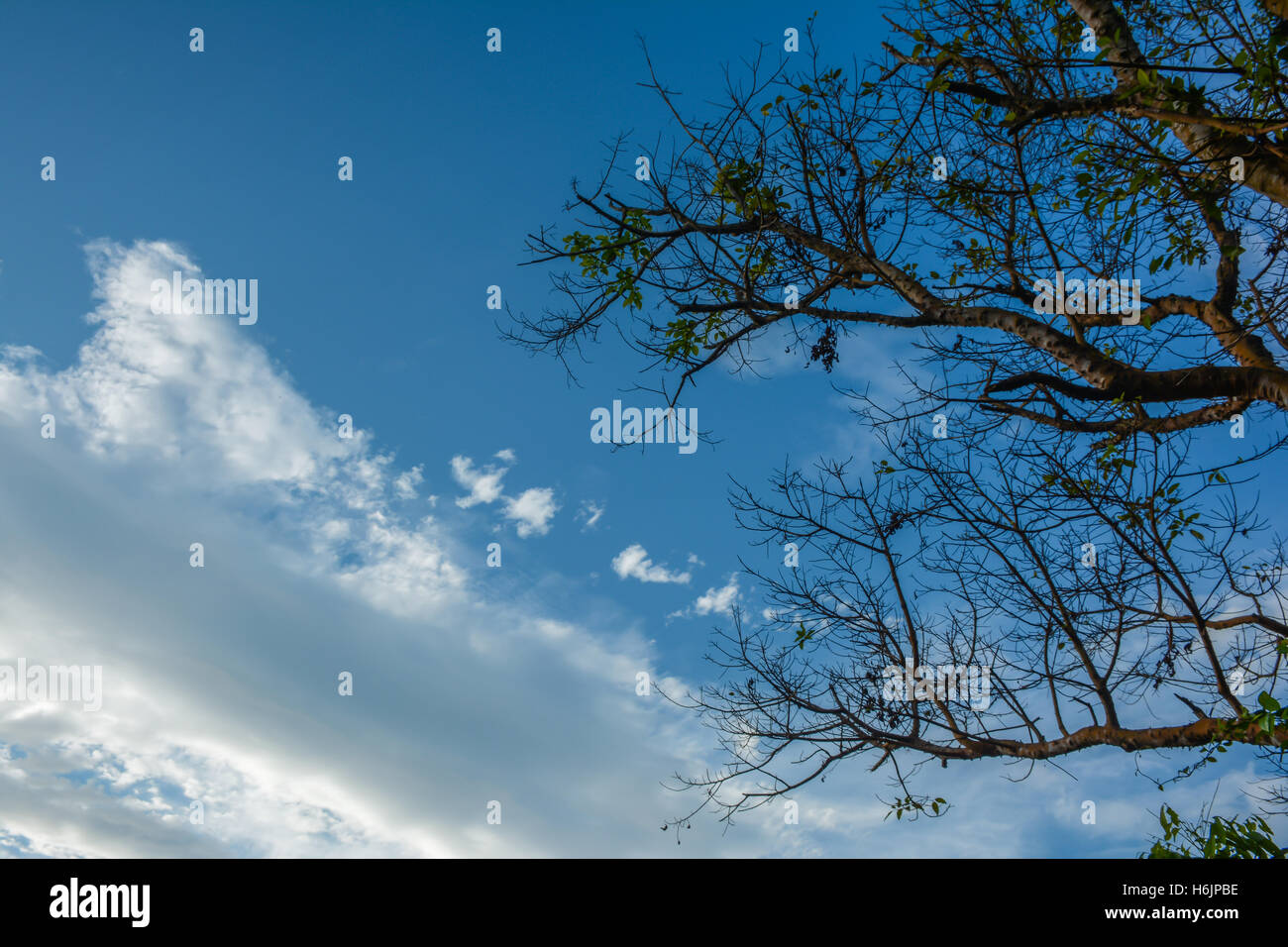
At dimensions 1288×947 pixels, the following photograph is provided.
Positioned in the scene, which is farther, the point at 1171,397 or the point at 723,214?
the point at 723,214

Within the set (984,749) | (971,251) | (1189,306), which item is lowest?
(984,749)

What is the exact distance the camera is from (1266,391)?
5.97m

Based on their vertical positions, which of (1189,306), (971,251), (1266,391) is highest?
(971,251)

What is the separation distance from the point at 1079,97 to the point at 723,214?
3186 mm
